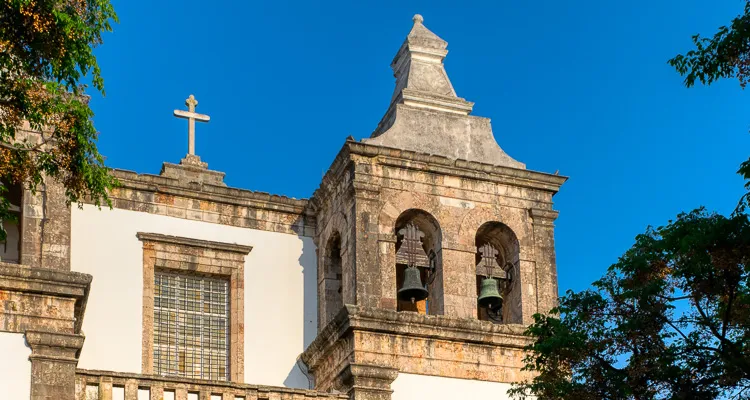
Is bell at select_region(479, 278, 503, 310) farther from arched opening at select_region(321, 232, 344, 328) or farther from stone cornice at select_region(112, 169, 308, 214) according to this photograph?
stone cornice at select_region(112, 169, 308, 214)

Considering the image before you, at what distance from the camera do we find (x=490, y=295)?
83.2ft

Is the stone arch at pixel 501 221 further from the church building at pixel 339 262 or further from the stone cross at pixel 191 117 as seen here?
the stone cross at pixel 191 117

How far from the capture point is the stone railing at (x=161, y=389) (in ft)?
69.4

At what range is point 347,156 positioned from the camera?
25.2m

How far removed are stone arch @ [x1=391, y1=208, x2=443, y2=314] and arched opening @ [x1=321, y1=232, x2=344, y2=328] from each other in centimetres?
97

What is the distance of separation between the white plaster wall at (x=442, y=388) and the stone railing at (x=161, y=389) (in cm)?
190

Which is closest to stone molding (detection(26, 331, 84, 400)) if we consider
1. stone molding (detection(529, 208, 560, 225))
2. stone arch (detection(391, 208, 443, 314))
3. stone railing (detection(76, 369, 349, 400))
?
stone railing (detection(76, 369, 349, 400))

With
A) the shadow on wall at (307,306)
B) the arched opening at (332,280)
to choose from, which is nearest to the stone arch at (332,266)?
the arched opening at (332,280)

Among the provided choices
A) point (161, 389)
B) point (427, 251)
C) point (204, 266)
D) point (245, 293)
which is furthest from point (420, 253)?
point (161, 389)

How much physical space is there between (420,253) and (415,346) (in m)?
2.16

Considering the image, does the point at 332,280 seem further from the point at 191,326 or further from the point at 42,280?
the point at 42,280

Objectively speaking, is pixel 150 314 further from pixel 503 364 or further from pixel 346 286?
pixel 503 364

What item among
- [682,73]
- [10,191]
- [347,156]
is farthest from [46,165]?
[682,73]

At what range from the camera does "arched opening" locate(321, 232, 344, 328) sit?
2555cm
